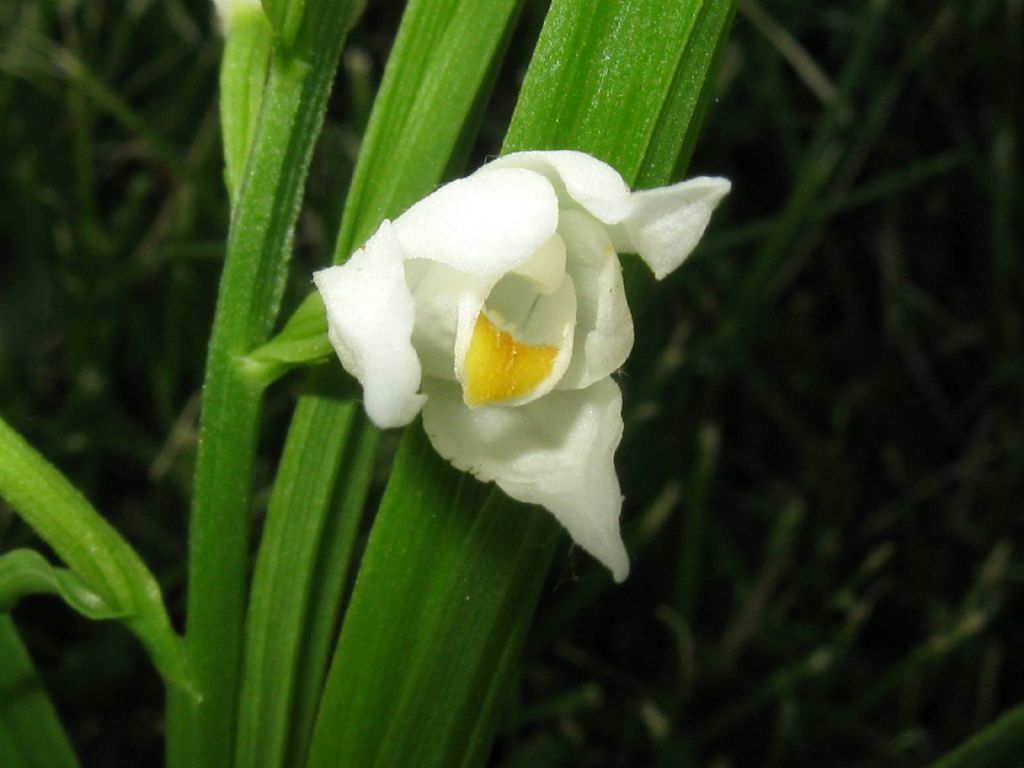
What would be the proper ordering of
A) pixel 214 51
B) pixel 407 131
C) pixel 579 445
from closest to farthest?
pixel 579 445, pixel 407 131, pixel 214 51

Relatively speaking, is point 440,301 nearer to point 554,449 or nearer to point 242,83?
point 554,449

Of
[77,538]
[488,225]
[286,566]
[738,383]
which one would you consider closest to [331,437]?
[286,566]

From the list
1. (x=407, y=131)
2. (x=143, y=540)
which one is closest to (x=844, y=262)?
(x=143, y=540)

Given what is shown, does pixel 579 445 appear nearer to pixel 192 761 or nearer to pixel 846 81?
pixel 192 761

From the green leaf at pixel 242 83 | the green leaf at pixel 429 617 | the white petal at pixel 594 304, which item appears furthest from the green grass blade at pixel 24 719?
the white petal at pixel 594 304

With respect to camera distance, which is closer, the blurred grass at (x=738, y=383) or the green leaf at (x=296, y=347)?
the green leaf at (x=296, y=347)

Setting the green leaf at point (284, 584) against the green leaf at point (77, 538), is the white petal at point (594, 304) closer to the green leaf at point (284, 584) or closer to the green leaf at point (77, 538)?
the green leaf at point (284, 584)
